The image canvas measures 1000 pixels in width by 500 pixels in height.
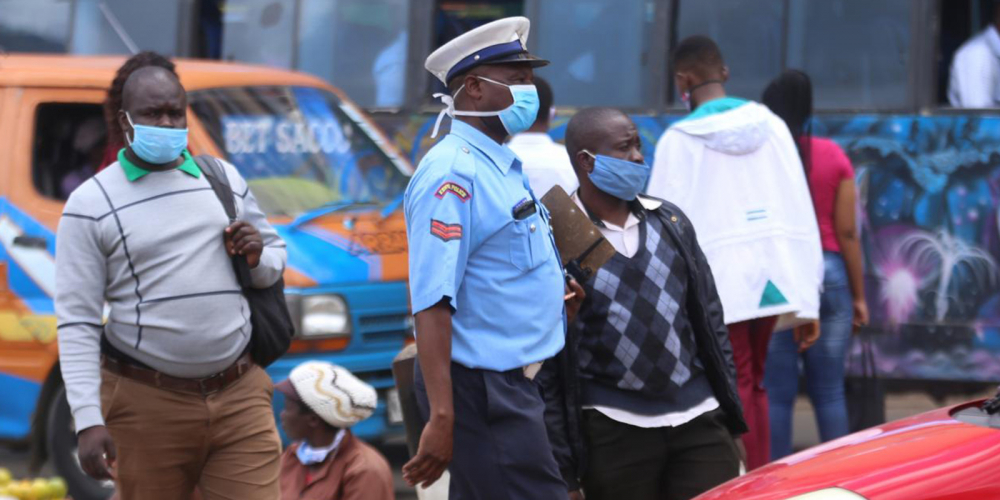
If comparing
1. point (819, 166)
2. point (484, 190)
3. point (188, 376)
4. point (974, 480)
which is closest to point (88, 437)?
point (188, 376)

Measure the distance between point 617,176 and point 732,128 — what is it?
1.42 metres

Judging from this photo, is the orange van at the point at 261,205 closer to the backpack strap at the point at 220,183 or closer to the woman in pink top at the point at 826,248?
the woman in pink top at the point at 826,248

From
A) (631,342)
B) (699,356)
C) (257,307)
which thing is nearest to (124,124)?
(257,307)

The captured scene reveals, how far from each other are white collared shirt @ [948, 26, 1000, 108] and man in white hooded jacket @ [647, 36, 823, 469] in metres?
3.32

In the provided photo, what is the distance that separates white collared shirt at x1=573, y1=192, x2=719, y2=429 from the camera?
4.75m

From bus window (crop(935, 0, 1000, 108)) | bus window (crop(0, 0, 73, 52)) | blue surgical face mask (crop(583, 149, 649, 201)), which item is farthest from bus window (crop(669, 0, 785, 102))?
blue surgical face mask (crop(583, 149, 649, 201))

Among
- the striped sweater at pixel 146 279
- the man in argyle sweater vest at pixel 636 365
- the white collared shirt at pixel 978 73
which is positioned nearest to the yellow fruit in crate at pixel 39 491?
the striped sweater at pixel 146 279

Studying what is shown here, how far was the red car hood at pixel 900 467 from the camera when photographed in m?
3.71

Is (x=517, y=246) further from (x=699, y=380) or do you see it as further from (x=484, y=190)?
(x=699, y=380)

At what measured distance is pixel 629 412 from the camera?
4758mm

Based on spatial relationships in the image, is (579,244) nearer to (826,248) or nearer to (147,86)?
(147,86)

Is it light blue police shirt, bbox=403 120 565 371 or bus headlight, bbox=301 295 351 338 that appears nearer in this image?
light blue police shirt, bbox=403 120 565 371

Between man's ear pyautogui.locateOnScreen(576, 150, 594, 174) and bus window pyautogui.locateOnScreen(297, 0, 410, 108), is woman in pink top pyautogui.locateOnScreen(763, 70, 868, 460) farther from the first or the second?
bus window pyautogui.locateOnScreen(297, 0, 410, 108)

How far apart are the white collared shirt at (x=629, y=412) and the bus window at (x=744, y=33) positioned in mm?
4845
